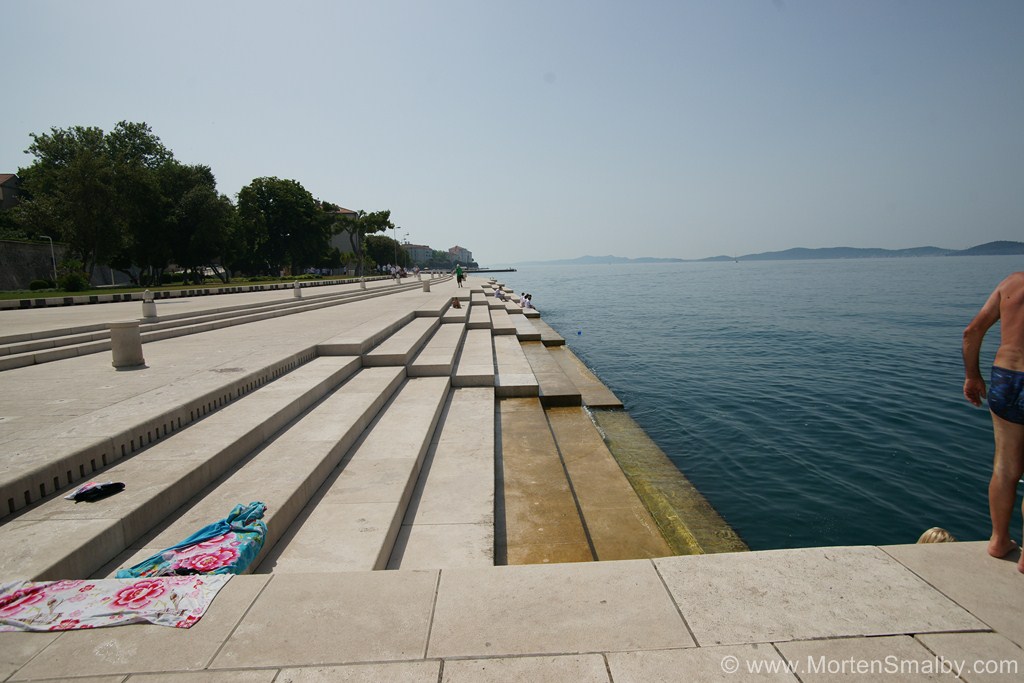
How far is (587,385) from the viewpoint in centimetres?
1278

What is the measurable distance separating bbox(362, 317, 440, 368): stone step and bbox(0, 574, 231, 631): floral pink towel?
6.61m

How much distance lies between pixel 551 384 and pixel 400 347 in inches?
132

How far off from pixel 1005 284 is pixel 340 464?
581cm

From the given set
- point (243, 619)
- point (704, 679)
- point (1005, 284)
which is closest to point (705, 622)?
point (704, 679)

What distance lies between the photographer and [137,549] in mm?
3555

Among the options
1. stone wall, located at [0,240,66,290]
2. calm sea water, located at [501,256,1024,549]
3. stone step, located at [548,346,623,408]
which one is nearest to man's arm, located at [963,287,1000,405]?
calm sea water, located at [501,256,1024,549]

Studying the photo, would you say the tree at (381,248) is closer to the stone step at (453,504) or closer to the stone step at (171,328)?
the stone step at (171,328)

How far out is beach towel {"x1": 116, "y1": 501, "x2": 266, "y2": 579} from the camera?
3.15 m

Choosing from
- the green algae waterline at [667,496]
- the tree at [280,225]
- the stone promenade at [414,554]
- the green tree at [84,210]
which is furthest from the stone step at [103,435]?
the tree at [280,225]

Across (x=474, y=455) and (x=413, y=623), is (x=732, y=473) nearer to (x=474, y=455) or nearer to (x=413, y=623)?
(x=474, y=455)

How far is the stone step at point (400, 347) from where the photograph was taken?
30.9 ft

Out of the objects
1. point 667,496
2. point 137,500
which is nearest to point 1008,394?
point 667,496

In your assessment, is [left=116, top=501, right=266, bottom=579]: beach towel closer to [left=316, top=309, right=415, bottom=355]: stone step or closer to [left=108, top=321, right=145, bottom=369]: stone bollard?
[left=108, top=321, right=145, bottom=369]: stone bollard

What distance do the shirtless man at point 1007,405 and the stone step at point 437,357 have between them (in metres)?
7.70
